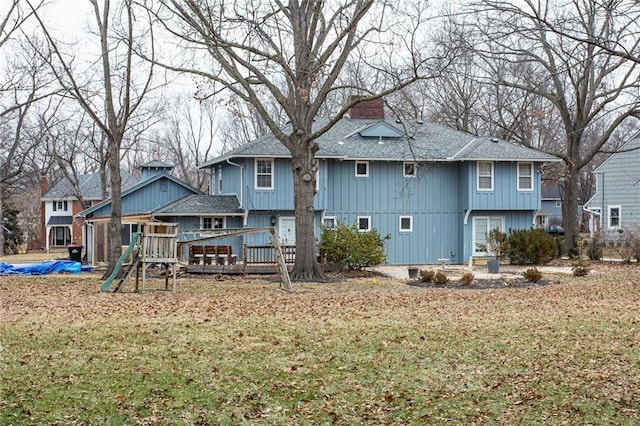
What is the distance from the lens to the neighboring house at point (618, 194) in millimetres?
44062

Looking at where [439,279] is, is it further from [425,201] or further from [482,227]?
[482,227]

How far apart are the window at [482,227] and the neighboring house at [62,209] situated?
33719 mm

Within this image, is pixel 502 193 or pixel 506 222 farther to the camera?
pixel 506 222

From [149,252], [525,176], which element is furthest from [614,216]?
[149,252]

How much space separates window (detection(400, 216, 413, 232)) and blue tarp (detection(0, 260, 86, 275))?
13.6 meters

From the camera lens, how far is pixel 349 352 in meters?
11.1

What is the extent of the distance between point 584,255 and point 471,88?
1619 cm

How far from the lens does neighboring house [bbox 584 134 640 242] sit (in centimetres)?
4406

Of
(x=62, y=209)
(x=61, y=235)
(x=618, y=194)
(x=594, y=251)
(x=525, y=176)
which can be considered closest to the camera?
(x=594, y=251)

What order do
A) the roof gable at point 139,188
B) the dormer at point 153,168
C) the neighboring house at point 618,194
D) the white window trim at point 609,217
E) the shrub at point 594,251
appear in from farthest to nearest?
the white window trim at point 609,217 < the neighboring house at point 618,194 < the dormer at point 153,168 < the roof gable at point 139,188 < the shrub at point 594,251

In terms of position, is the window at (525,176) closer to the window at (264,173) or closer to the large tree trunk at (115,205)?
the window at (264,173)

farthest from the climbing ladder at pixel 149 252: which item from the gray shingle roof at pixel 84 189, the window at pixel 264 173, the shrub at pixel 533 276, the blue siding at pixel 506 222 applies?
the gray shingle roof at pixel 84 189

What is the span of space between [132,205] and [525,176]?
18.0 metres

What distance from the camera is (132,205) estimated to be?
36.4 m
